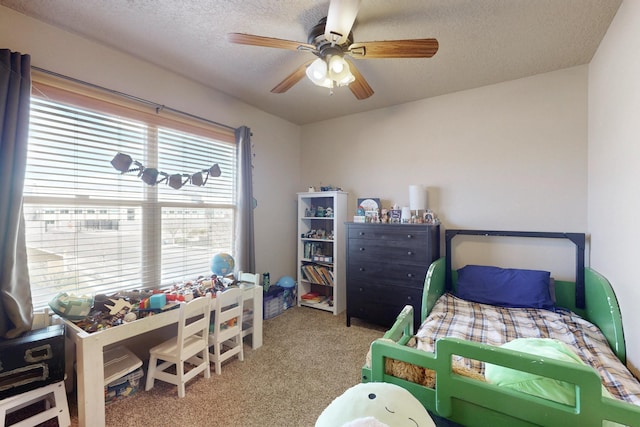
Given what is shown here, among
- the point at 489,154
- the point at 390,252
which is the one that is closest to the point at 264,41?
the point at 390,252

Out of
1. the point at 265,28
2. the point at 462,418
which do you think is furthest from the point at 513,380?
the point at 265,28

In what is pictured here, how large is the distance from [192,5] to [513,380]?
2.46 m

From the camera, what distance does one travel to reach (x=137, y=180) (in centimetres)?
220

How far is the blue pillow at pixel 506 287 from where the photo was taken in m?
2.18

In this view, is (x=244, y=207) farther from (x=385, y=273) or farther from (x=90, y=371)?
(x=90, y=371)

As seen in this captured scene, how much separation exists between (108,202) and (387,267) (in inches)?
96.4

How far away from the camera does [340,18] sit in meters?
1.34

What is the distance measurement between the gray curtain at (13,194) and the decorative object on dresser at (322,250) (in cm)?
244

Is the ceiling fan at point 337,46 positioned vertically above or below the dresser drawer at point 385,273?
above

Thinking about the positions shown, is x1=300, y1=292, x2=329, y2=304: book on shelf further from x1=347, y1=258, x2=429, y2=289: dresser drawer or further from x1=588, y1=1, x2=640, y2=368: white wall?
x1=588, y1=1, x2=640, y2=368: white wall

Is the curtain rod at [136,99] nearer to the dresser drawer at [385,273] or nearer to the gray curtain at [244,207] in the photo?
the gray curtain at [244,207]

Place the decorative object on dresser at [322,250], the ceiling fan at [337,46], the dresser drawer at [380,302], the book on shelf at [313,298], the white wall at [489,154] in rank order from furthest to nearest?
the book on shelf at [313,298]
the decorative object on dresser at [322,250]
the dresser drawer at [380,302]
the white wall at [489,154]
the ceiling fan at [337,46]

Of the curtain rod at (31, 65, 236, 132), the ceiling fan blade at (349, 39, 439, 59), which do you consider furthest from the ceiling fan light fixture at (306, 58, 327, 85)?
the curtain rod at (31, 65, 236, 132)

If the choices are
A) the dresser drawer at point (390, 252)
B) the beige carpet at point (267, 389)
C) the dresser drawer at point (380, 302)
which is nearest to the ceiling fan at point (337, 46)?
the dresser drawer at point (390, 252)
